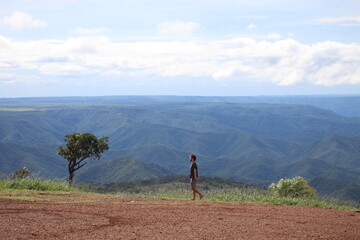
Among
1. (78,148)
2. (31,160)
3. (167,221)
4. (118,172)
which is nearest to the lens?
(167,221)

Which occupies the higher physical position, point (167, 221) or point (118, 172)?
point (167, 221)

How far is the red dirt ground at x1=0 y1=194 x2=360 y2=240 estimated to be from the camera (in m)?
10.3

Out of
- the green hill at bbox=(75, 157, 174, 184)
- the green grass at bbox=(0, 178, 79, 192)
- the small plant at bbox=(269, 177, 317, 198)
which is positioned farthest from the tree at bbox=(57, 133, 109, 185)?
the green hill at bbox=(75, 157, 174, 184)

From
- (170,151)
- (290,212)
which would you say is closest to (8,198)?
(290,212)

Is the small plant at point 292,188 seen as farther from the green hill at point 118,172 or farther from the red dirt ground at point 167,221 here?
the green hill at point 118,172

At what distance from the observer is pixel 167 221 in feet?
38.3

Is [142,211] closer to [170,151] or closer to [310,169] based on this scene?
[310,169]

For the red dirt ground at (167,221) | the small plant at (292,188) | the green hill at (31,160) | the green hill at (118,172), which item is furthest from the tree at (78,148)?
the green hill at (31,160)

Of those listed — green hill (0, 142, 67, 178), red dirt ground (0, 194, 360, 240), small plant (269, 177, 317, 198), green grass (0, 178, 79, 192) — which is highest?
red dirt ground (0, 194, 360, 240)

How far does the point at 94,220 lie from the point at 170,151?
Result: 563 ft

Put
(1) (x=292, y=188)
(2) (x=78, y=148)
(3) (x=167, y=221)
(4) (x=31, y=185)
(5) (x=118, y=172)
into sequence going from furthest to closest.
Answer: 1. (5) (x=118, y=172)
2. (2) (x=78, y=148)
3. (1) (x=292, y=188)
4. (4) (x=31, y=185)
5. (3) (x=167, y=221)

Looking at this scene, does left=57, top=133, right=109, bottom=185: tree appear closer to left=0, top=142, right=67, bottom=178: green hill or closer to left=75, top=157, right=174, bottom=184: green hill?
left=75, top=157, right=174, bottom=184: green hill

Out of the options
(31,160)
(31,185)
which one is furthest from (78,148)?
(31,160)

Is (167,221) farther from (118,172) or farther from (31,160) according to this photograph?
(31,160)
